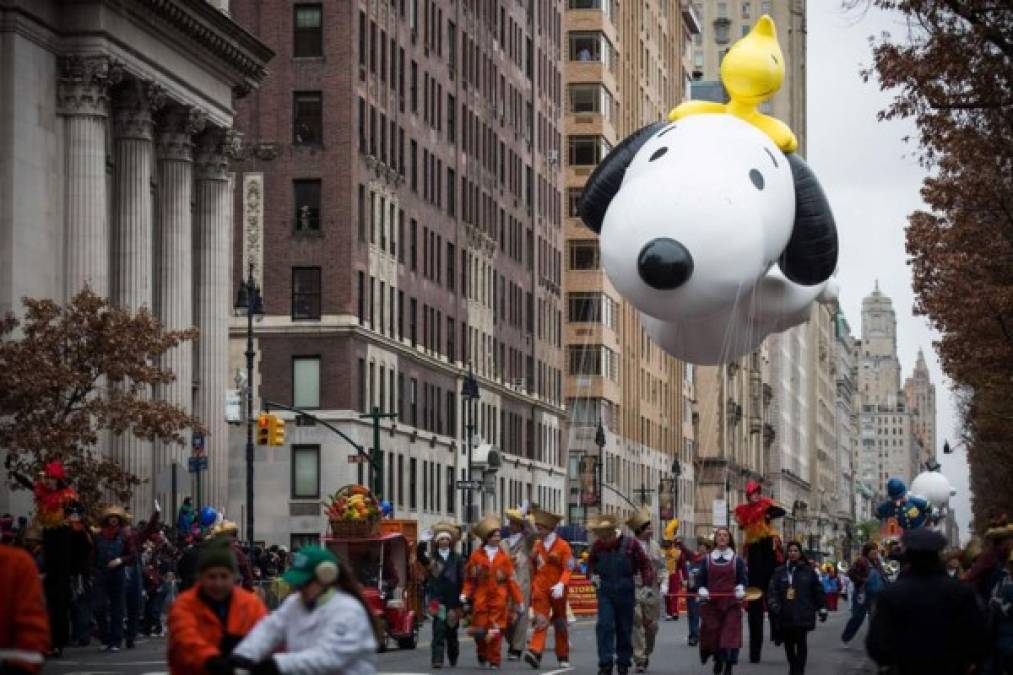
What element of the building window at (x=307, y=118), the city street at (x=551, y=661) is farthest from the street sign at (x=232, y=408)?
the city street at (x=551, y=661)

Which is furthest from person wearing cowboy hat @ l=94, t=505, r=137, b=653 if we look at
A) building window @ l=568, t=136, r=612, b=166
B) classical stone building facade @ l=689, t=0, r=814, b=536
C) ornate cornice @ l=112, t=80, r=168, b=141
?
classical stone building facade @ l=689, t=0, r=814, b=536

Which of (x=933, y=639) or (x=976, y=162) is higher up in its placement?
(x=976, y=162)

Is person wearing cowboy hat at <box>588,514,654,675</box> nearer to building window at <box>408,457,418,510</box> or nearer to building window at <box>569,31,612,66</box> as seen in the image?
building window at <box>408,457,418,510</box>

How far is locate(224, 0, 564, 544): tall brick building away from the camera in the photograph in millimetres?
75500

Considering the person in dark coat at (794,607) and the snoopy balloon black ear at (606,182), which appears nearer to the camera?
the snoopy balloon black ear at (606,182)

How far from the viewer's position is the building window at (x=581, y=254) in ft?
386

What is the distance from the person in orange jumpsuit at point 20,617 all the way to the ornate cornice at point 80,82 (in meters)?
40.2

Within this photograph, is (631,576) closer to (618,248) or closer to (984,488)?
(618,248)

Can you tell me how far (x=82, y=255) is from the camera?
173 ft

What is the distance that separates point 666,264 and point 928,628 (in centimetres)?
794

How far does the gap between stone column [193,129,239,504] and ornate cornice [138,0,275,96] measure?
181cm

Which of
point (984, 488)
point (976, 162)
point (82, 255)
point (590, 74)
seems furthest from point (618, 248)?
point (984, 488)

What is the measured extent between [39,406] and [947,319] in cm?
2108

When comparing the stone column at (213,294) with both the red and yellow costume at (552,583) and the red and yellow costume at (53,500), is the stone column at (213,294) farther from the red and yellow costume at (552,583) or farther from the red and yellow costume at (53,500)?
the red and yellow costume at (552,583)
